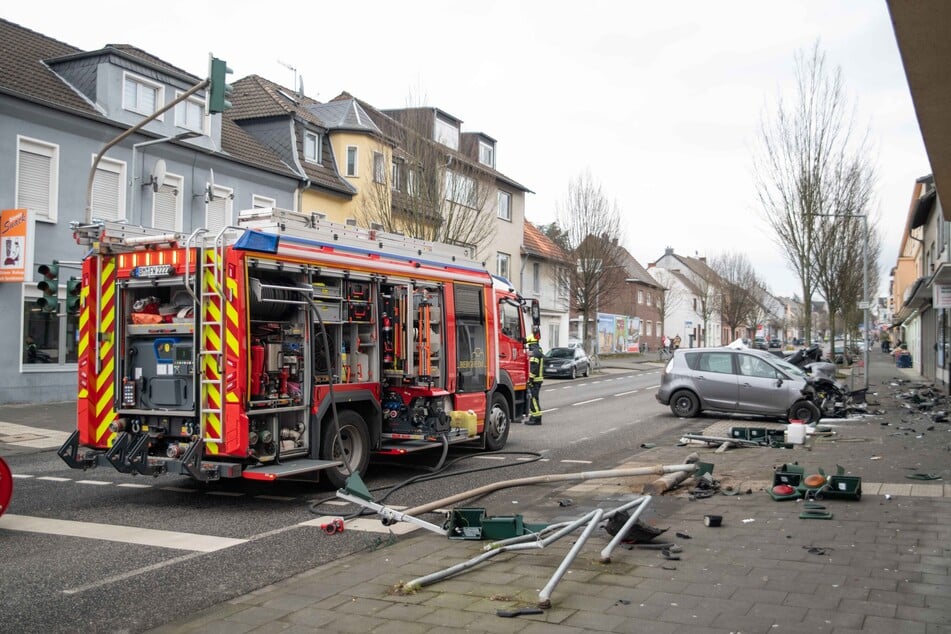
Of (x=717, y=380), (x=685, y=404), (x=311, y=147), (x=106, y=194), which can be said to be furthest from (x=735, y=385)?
(x=311, y=147)

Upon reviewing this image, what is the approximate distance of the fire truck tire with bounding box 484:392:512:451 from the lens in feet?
42.5

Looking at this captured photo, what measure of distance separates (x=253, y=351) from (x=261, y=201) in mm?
19011

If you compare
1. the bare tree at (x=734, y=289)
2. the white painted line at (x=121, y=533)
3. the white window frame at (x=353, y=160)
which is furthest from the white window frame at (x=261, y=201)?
the bare tree at (x=734, y=289)

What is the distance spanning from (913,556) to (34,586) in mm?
6290

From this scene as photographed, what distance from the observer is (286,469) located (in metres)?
8.51

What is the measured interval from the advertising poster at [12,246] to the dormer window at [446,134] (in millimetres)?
13375

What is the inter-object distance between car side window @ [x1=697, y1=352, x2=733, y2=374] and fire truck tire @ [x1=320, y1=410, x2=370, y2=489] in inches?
402

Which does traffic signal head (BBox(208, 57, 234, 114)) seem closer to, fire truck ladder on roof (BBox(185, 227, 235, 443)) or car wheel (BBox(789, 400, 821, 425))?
fire truck ladder on roof (BBox(185, 227, 235, 443))

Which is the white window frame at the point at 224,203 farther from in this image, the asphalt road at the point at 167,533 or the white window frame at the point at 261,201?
the asphalt road at the point at 167,533

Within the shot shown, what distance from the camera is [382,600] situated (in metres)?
5.38

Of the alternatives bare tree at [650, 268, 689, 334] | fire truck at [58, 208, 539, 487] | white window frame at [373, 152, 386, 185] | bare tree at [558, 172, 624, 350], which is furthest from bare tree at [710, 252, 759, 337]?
fire truck at [58, 208, 539, 487]

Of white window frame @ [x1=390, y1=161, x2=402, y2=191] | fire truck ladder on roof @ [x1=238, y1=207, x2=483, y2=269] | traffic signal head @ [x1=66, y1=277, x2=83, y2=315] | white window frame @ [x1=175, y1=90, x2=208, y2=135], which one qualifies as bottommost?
traffic signal head @ [x1=66, y1=277, x2=83, y2=315]

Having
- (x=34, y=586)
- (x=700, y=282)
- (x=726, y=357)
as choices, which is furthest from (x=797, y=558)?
(x=700, y=282)

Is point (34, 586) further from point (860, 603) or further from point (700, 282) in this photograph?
point (700, 282)
